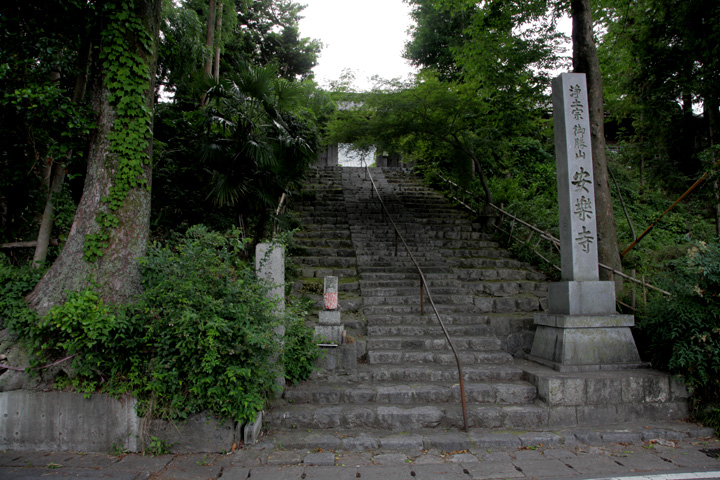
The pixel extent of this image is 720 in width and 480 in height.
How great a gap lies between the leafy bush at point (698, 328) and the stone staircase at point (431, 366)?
0.27 m

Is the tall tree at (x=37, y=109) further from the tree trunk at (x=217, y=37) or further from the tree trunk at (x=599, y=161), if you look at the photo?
the tree trunk at (x=599, y=161)

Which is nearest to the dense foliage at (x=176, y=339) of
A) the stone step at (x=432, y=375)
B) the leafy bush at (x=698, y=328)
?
the stone step at (x=432, y=375)

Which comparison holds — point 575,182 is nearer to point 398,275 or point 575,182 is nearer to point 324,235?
point 398,275

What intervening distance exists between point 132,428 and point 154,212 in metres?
5.54

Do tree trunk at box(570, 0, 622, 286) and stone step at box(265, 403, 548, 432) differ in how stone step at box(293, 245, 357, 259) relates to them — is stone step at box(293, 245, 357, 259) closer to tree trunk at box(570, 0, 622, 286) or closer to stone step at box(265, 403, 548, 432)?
stone step at box(265, 403, 548, 432)

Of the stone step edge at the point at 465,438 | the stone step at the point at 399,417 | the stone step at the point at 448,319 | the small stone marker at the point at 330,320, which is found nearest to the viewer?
the stone step edge at the point at 465,438

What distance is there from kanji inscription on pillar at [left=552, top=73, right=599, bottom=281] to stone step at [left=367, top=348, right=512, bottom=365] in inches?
64.3

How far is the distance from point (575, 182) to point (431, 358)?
3.45 metres

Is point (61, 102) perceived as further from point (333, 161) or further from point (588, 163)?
point (333, 161)

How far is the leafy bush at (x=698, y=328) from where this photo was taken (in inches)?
196

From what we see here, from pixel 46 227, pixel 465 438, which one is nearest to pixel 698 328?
pixel 465 438

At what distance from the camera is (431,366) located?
19.5ft

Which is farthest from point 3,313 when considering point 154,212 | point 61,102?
point 154,212

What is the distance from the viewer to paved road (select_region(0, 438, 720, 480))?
12.6 ft
